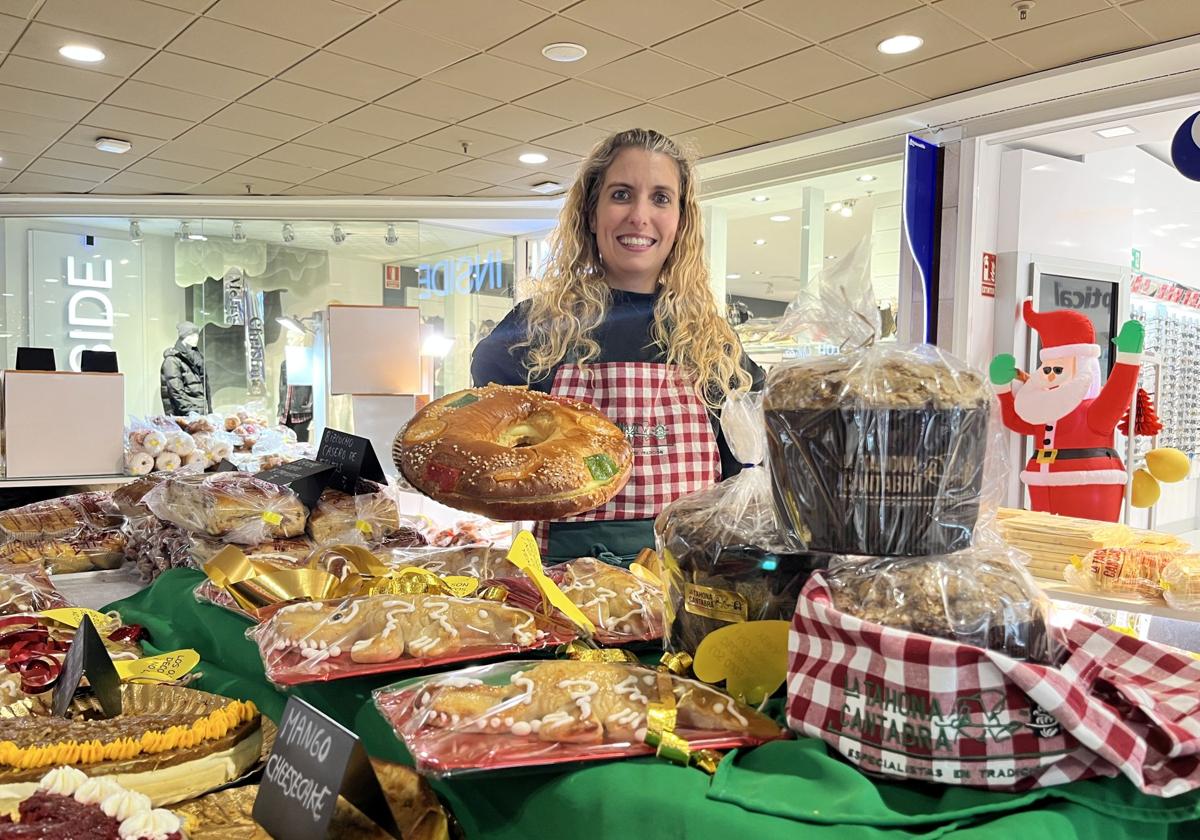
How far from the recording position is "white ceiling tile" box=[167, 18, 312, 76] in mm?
4109

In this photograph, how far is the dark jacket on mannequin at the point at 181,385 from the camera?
7496 millimetres

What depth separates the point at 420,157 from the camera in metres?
6.32

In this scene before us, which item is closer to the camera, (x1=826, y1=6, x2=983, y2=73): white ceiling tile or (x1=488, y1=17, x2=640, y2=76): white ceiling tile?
(x1=826, y1=6, x2=983, y2=73): white ceiling tile

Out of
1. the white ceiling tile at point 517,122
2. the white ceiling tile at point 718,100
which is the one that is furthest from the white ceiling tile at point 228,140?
the white ceiling tile at point 718,100

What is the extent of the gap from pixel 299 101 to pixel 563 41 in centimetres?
179

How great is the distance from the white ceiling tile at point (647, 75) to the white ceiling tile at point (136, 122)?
2.69 meters

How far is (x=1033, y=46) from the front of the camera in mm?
4199

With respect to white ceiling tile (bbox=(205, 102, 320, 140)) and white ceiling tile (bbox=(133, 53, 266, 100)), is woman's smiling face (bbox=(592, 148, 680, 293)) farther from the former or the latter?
white ceiling tile (bbox=(205, 102, 320, 140))

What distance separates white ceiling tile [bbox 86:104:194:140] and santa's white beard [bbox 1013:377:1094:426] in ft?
16.4

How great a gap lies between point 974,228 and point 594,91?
246cm

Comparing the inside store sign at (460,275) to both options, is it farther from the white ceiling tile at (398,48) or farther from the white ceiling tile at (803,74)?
the white ceiling tile at (803,74)

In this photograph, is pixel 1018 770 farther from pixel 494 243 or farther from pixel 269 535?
pixel 494 243

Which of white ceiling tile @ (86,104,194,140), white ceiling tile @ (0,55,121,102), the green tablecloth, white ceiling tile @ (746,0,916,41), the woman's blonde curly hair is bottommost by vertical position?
the green tablecloth

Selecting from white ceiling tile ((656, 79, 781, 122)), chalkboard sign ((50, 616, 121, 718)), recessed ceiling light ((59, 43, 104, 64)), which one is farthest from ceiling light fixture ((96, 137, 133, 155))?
chalkboard sign ((50, 616, 121, 718))
